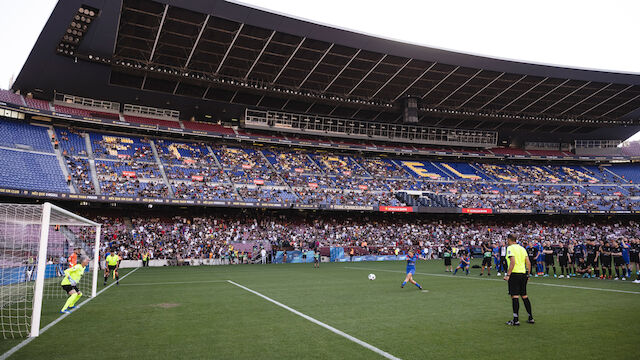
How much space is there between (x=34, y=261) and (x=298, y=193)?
2795cm

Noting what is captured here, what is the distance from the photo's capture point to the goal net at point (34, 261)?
904cm

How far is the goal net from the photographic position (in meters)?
9.04

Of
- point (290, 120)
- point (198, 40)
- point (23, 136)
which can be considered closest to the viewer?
point (198, 40)

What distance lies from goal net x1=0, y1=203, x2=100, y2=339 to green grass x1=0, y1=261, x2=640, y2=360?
0.74 metres

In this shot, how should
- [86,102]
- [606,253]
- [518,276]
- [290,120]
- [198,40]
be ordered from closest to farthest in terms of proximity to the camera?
[518,276] < [606,253] < [198,40] < [86,102] < [290,120]

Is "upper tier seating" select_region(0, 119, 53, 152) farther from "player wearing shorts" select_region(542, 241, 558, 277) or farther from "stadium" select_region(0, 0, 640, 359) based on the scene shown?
"player wearing shorts" select_region(542, 241, 558, 277)

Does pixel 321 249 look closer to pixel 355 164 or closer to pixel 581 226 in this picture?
pixel 355 164

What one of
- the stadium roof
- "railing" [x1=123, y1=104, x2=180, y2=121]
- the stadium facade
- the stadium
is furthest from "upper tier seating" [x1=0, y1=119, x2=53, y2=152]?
"railing" [x1=123, y1=104, x2=180, y2=121]

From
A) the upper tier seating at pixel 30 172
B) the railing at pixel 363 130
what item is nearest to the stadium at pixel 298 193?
the upper tier seating at pixel 30 172

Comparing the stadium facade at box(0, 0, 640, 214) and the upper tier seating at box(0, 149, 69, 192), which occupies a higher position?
the stadium facade at box(0, 0, 640, 214)

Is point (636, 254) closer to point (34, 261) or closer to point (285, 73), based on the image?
point (34, 261)

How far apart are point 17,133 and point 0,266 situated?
2842cm

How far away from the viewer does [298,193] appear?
46562 mm

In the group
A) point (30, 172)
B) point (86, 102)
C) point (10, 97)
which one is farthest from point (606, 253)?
point (10, 97)
